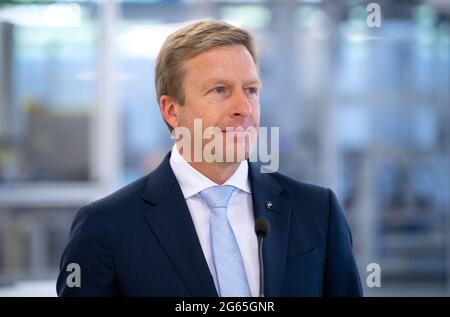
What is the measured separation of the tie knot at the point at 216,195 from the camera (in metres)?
1.13

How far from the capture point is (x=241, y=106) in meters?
1.11

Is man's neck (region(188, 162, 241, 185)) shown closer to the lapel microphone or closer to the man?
the man

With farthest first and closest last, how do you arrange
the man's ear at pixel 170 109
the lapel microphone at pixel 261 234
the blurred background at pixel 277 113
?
the blurred background at pixel 277 113 → the man's ear at pixel 170 109 → the lapel microphone at pixel 261 234

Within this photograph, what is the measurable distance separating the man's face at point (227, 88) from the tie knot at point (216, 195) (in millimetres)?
64

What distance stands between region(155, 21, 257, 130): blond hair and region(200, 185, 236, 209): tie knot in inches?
5.7

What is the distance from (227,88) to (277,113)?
314 centimetres

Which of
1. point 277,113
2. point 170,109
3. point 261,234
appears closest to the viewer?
point 261,234

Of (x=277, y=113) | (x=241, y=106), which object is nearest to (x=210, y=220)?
(x=241, y=106)

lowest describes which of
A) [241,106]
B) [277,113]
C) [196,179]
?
[277,113]

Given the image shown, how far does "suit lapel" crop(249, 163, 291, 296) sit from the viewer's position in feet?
3.51

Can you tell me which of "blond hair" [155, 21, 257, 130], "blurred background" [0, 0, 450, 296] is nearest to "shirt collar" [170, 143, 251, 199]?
"blond hair" [155, 21, 257, 130]

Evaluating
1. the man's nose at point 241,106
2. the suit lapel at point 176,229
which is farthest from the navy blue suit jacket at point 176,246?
the man's nose at point 241,106

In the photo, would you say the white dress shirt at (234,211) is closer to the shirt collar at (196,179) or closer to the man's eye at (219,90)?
the shirt collar at (196,179)

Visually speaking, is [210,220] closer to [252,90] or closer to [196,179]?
[196,179]
